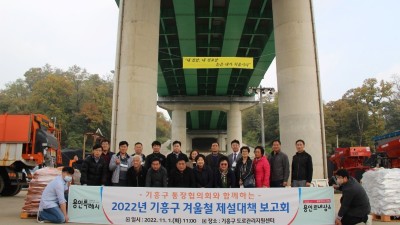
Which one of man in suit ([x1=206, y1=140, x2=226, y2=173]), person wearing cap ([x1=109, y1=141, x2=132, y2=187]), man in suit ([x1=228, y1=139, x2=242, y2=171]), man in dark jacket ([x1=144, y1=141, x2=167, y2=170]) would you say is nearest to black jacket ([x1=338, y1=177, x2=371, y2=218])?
man in suit ([x1=228, y1=139, x2=242, y2=171])

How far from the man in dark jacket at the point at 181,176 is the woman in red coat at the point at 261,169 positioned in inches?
62.1

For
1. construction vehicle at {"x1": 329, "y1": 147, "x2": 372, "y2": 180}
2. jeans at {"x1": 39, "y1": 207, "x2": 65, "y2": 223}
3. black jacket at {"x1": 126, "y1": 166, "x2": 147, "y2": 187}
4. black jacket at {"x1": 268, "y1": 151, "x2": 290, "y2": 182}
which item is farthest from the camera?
construction vehicle at {"x1": 329, "y1": 147, "x2": 372, "y2": 180}

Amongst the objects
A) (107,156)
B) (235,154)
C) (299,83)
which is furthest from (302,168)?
(299,83)

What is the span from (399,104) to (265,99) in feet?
148

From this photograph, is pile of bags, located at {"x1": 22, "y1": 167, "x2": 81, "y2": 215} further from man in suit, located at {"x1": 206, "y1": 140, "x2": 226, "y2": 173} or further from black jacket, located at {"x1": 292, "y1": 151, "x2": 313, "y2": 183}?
black jacket, located at {"x1": 292, "y1": 151, "x2": 313, "y2": 183}

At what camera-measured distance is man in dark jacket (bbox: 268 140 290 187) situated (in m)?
8.77

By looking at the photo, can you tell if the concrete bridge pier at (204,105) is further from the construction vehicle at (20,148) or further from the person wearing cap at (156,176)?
the person wearing cap at (156,176)

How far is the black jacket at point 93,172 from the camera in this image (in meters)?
8.49

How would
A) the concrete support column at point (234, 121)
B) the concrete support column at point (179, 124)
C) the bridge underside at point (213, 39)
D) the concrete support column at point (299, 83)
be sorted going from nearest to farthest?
the concrete support column at point (299, 83)
the bridge underside at point (213, 39)
the concrete support column at point (234, 121)
the concrete support column at point (179, 124)

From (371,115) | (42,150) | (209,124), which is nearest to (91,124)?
(209,124)

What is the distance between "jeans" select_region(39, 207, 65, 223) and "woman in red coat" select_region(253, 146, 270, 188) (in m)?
4.48

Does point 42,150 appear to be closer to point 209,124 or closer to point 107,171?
point 107,171

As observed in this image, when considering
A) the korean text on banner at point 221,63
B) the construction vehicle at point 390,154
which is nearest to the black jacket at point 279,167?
the korean text on banner at point 221,63

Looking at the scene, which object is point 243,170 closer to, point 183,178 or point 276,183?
point 276,183
